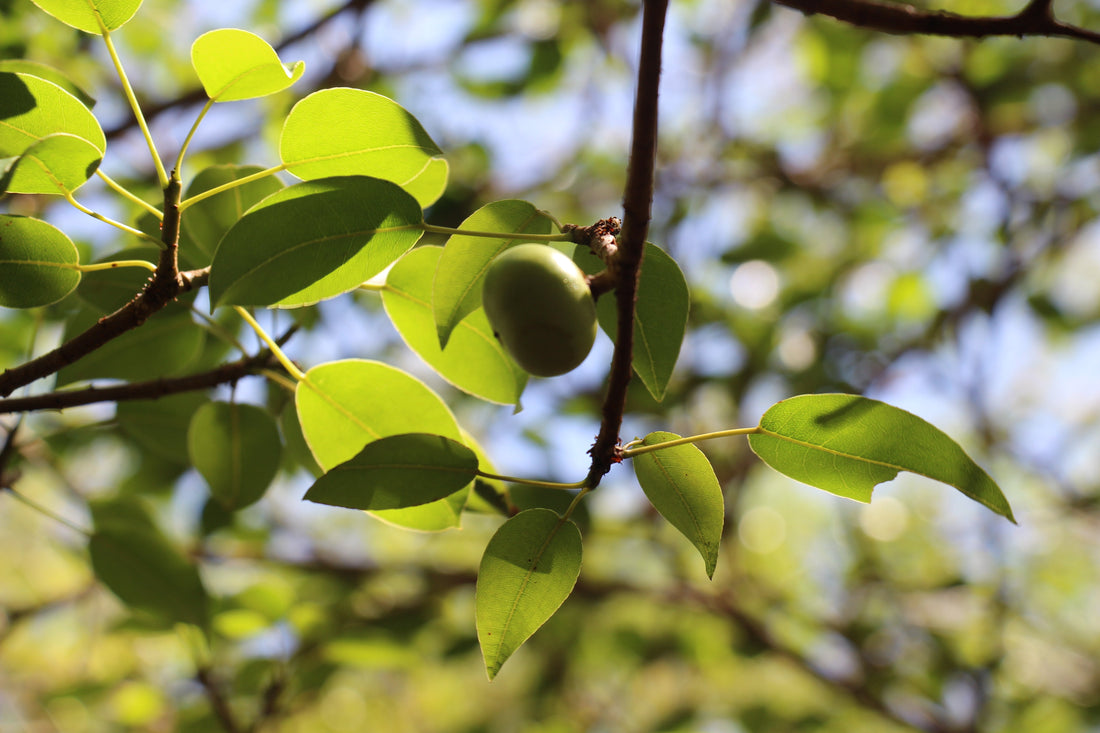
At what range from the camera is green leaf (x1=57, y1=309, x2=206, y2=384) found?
0.87 m

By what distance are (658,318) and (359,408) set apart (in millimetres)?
314

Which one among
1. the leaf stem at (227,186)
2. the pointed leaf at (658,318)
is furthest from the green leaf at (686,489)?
the leaf stem at (227,186)

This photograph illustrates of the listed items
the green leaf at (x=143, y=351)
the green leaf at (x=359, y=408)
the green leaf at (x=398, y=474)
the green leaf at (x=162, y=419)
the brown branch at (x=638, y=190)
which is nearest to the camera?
the brown branch at (x=638, y=190)

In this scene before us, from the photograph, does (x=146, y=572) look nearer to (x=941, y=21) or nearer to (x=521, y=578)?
(x=521, y=578)

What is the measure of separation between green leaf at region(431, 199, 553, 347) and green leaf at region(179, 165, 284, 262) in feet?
0.96

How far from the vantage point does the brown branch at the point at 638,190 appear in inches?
19.4

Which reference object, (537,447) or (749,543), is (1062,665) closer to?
(749,543)

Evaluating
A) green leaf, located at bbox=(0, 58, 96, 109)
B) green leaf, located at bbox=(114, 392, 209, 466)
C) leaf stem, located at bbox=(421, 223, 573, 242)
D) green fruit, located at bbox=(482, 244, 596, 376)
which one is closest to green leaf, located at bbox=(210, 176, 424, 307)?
leaf stem, located at bbox=(421, 223, 573, 242)

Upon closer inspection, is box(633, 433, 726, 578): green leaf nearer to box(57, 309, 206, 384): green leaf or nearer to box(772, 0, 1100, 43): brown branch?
box(772, 0, 1100, 43): brown branch

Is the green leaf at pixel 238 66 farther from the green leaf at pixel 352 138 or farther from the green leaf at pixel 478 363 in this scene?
the green leaf at pixel 478 363

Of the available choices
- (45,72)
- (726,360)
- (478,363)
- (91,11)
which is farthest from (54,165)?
(726,360)

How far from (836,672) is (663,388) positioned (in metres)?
1.71

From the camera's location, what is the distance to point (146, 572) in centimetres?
94

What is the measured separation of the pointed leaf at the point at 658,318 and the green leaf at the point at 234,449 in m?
0.50
